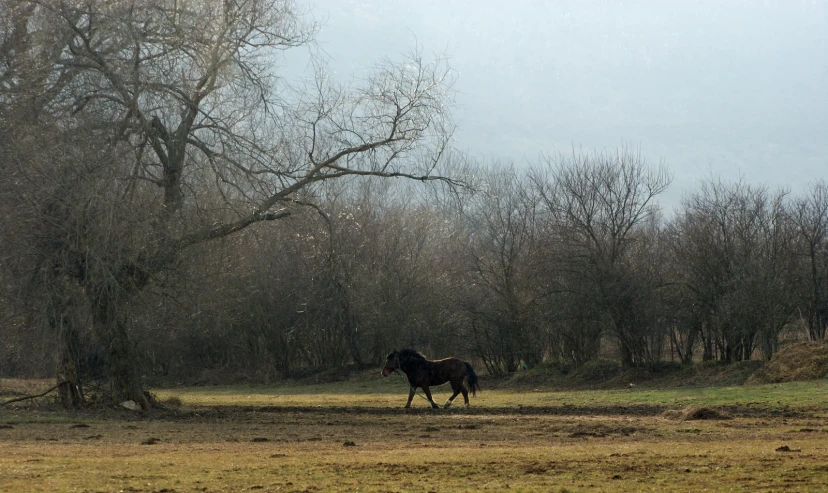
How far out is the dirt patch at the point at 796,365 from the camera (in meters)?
28.9

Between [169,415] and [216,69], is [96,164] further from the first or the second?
[169,415]

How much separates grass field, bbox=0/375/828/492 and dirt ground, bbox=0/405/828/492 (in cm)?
3

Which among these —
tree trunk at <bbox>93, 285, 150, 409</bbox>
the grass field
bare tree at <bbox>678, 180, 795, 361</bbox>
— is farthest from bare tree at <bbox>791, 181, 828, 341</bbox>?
tree trunk at <bbox>93, 285, 150, 409</bbox>

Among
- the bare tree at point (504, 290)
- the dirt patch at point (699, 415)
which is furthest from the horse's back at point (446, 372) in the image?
the bare tree at point (504, 290)

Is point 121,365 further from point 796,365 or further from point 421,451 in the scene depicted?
point 796,365

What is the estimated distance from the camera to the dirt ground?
9984 millimetres

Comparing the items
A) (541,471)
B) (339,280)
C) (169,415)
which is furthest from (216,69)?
(339,280)

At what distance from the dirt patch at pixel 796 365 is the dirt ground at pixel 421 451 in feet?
30.3

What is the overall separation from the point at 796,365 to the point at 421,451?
68.1ft

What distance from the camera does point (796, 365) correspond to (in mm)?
29703

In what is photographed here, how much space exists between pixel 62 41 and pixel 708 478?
17.1 m

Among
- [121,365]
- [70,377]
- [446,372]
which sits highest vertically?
[121,365]

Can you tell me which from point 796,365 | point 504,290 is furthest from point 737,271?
point 504,290

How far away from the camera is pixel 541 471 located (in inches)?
435
